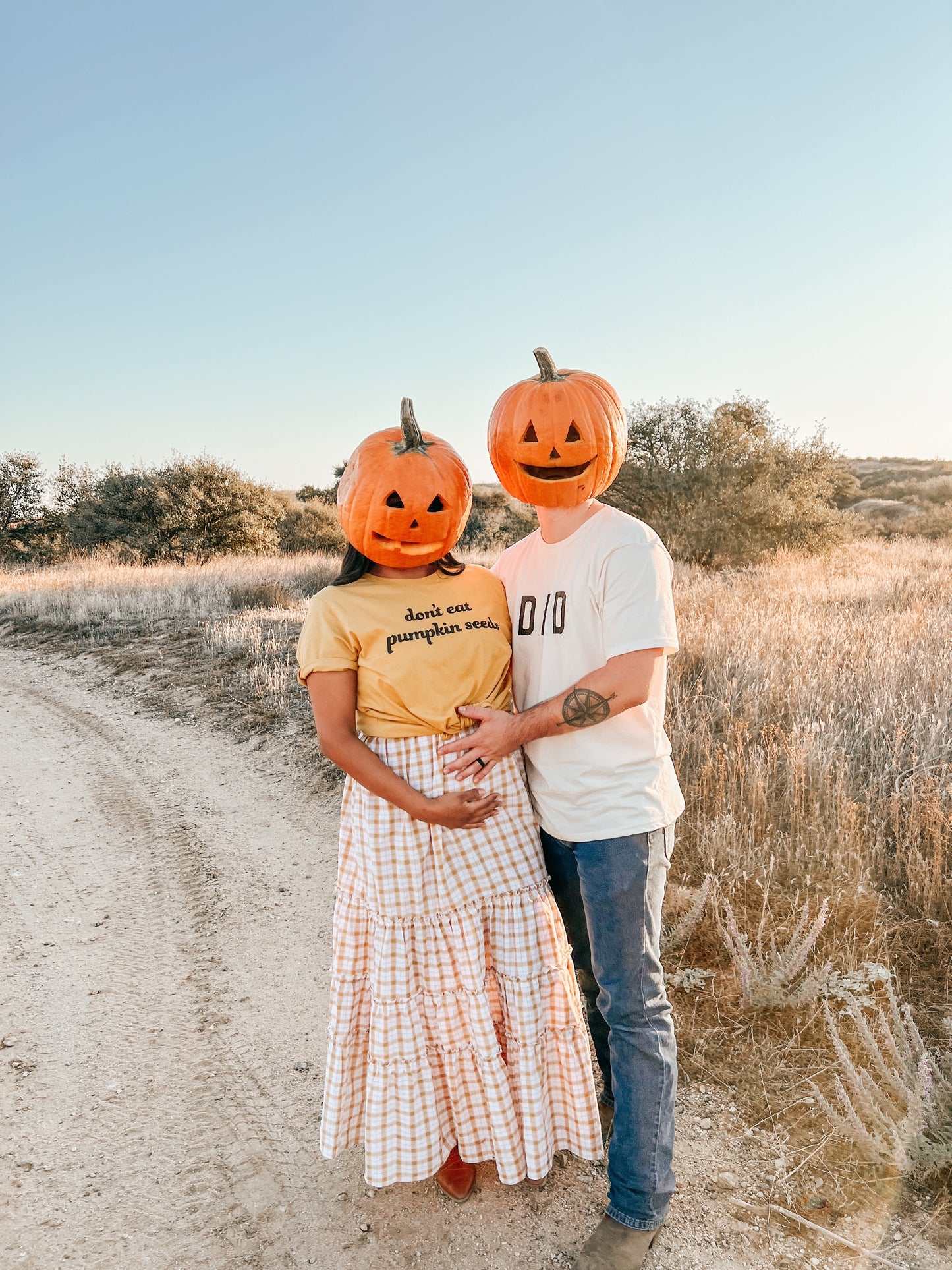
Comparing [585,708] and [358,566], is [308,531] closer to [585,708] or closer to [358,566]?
[358,566]

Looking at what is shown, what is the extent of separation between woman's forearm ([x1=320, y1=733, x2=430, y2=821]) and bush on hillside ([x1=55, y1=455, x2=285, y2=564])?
19760 mm

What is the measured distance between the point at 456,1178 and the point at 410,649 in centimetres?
160

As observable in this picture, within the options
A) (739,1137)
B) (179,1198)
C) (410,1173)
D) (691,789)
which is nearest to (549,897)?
(410,1173)

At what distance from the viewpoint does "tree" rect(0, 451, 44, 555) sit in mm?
25109

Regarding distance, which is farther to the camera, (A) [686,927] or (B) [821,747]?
(B) [821,747]

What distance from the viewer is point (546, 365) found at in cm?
213

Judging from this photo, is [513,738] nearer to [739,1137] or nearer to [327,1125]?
[327,1125]

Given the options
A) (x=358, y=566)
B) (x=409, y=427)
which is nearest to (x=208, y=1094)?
(x=358, y=566)

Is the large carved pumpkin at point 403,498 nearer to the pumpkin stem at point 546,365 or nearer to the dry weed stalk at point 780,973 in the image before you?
the pumpkin stem at point 546,365

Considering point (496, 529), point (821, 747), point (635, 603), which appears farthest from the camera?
point (496, 529)

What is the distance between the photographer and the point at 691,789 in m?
4.05

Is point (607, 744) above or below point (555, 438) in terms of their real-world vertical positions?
below

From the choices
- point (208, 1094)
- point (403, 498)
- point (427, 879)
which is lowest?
point (208, 1094)

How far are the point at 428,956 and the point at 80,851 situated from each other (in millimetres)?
3453
